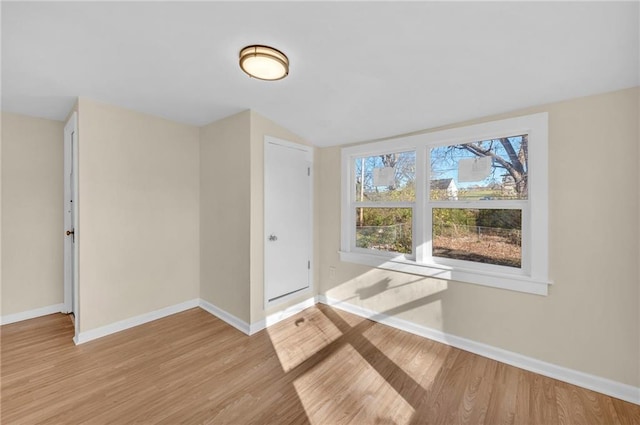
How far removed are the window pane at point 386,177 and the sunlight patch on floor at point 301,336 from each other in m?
1.49

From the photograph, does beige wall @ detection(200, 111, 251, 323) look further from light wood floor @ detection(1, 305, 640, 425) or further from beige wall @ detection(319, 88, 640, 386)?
beige wall @ detection(319, 88, 640, 386)

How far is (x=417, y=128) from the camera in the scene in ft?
8.61

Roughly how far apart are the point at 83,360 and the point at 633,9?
4183 mm

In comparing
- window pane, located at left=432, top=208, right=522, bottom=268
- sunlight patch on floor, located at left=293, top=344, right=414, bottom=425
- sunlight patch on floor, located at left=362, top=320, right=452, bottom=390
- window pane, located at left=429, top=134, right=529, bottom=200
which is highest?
window pane, located at left=429, top=134, right=529, bottom=200

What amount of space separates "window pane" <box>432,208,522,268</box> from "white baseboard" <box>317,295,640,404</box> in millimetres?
726

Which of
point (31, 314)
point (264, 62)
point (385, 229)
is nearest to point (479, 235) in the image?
point (385, 229)

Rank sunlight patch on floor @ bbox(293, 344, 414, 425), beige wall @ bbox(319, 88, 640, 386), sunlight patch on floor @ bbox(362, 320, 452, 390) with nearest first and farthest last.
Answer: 1. sunlight patch on floor @ bbox(293, 344, 414, 425)
2. beige wall @ bbox(319, 88, 640, 386)
3. sunlight patch on floor @ bbox(362, 320, 452, 390)

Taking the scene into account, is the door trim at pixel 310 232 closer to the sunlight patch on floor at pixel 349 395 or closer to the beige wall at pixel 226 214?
the beige wall at pixel 226 214

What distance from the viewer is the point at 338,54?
68.2 inches

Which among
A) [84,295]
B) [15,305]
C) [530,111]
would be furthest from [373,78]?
[15,305]

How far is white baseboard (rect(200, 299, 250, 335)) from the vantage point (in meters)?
2.70

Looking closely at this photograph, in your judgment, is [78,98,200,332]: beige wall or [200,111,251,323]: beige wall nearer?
[78,98,200,332]: beige wall

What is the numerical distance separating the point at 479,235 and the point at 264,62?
2.26m

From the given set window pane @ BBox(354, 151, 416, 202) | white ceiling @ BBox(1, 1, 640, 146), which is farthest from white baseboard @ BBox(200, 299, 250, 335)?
white ceiling @ BBox(1, 1, 640, 146)
